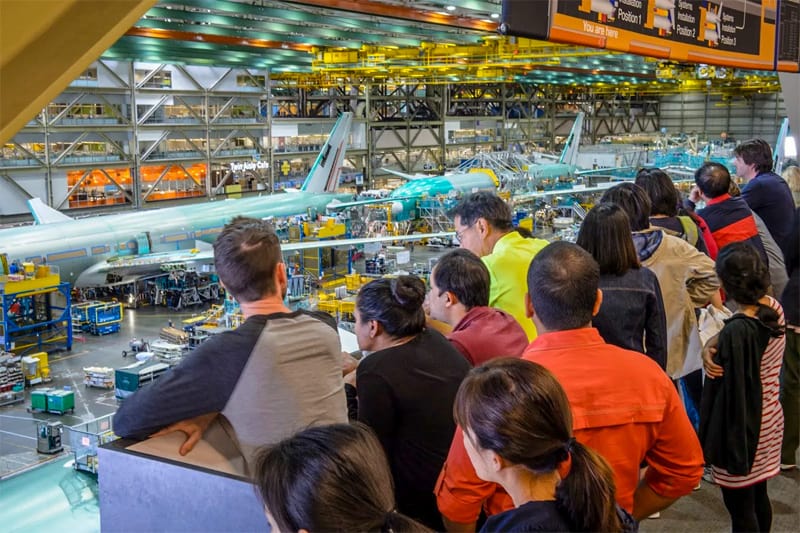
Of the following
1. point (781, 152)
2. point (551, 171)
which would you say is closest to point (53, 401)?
point (781, 152)

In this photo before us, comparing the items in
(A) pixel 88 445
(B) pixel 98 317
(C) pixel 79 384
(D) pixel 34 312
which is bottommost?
(C) pixel 79 384

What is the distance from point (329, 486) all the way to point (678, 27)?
16.6 feet

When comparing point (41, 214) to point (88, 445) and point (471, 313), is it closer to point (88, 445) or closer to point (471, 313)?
point (88, 445)

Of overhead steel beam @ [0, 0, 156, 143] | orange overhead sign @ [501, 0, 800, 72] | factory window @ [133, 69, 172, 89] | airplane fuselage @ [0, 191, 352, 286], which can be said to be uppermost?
factory window @ [133, 69, 172, 89]

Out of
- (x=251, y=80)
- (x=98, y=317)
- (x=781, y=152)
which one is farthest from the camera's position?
(x=251, y=80)

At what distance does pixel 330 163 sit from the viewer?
28.2m

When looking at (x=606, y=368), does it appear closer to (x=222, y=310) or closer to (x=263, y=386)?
(x=263, y=386)

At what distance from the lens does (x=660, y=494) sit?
8.22 ft

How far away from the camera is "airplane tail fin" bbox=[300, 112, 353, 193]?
1100 inches

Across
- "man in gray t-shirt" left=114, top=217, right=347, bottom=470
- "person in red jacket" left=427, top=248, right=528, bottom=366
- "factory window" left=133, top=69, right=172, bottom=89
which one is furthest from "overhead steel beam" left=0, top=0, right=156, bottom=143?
"factory window" left=133, top=69, right=172, bottom=89

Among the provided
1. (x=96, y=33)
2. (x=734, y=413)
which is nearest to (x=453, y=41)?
(x=734, y=413)

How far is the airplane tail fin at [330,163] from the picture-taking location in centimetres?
2794

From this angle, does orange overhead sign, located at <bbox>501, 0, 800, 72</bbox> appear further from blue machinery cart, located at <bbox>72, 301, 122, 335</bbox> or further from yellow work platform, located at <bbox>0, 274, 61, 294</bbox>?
blue machinery cart, located at <bbox>72, 301, 122, 335</bbox>

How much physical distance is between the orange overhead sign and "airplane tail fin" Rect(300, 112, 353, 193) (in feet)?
72.1
